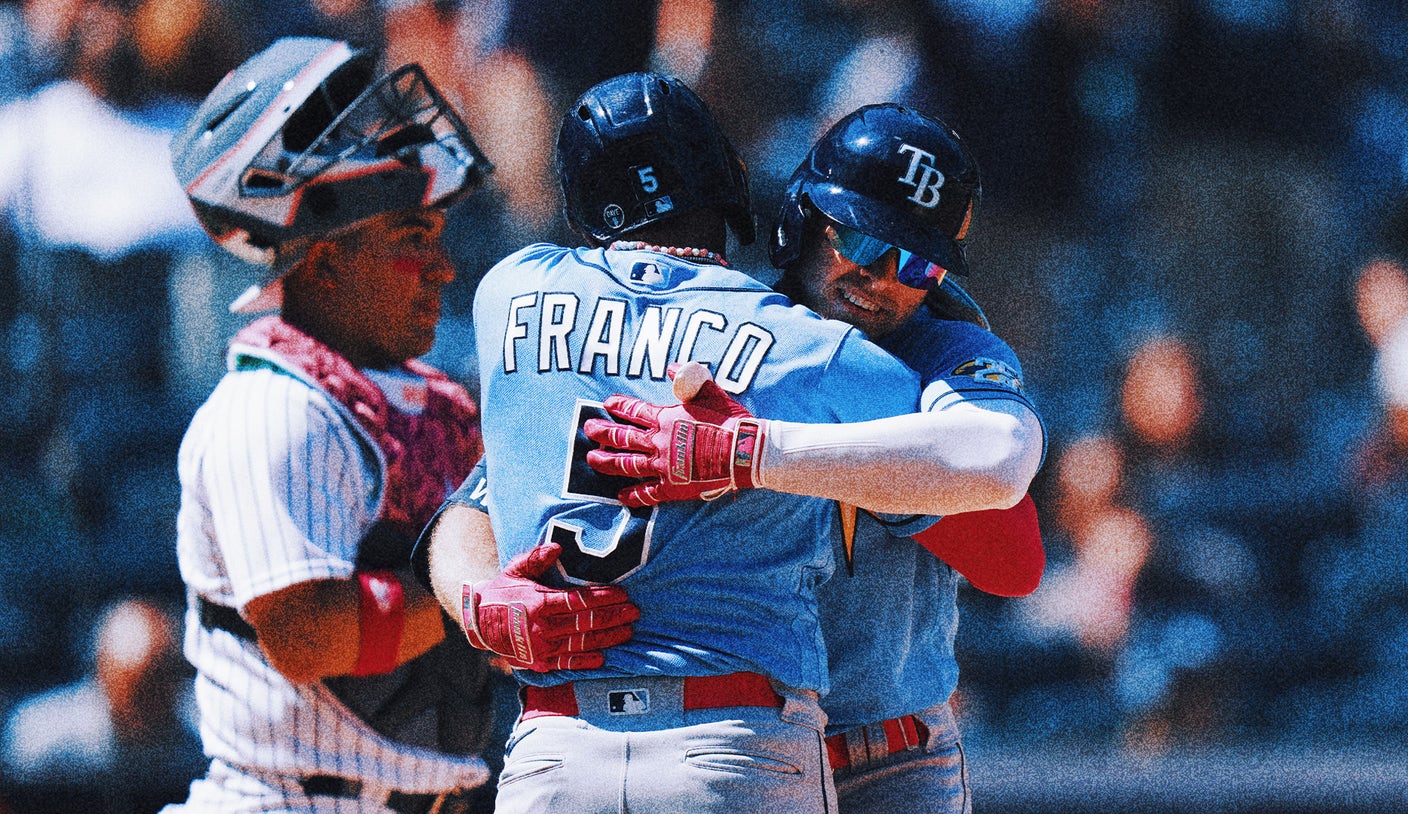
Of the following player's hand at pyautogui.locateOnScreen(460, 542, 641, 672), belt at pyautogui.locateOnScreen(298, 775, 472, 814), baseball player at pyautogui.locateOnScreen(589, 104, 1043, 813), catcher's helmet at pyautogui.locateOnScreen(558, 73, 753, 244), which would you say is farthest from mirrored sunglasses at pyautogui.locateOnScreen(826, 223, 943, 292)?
belt at pyautogui.locateOnScreen(298, 775, 472, 814)

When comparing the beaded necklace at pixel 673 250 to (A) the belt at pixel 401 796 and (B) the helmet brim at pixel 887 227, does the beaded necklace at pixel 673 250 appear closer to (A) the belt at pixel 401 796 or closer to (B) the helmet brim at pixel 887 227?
(B) the helmet brim at pixel 887 227

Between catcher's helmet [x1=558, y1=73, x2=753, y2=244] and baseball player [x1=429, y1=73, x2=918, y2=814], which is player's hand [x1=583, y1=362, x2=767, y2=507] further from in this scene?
catcher's helmet [x1=558, y1=73, x2=753, y2=244]

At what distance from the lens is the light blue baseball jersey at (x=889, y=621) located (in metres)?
2.14

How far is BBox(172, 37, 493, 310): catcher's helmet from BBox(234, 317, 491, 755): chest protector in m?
0.21

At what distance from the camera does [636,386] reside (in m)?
1.86

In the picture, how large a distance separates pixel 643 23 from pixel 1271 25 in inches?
70.3

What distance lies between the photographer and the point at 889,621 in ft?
7.29

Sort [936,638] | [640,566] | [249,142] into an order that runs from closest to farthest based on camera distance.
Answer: [640,566]
[936,638]
[249,142]

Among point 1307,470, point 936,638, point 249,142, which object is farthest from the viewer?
point 1307,470

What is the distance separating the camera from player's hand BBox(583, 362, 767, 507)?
173 cm

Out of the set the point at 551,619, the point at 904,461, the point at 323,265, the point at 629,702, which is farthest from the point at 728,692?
the point at 323,265

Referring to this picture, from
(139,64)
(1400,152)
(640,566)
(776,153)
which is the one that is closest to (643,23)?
(776,153)

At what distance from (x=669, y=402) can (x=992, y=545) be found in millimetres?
523

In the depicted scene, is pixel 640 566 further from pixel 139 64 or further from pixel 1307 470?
pixel 139 64
